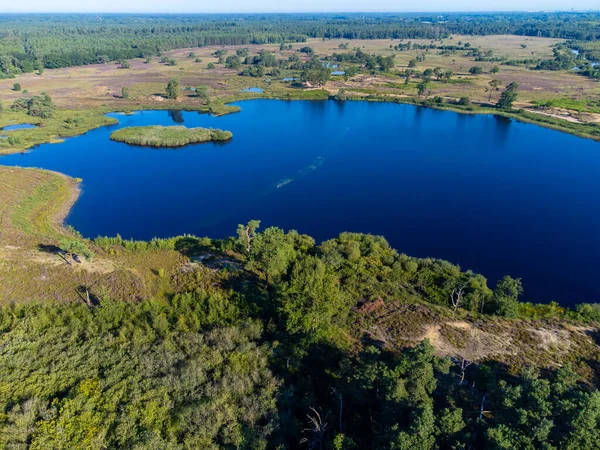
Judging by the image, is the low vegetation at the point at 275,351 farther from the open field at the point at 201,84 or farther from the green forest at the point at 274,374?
the open field at the point at 201,84

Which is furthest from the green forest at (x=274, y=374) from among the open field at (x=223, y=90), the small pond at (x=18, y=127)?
the small pond at (x=18, y=127)

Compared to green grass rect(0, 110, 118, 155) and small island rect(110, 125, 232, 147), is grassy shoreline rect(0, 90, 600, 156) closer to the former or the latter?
green grass rect(0, 110, 118, 155)

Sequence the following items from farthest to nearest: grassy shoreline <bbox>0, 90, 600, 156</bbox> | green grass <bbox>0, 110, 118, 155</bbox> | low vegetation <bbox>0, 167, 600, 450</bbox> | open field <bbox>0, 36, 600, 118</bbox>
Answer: open field <bbox>0, 36, 600, 118</bbox> < grassy shoreline <bbox>0, 90, 600, 156</bbox> < green grass <bbox>0, 110, 118, 155</bbox> < low vegetation <bbox>0, 167, 600, 450</bbox>

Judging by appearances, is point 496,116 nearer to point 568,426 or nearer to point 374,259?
point 374,259

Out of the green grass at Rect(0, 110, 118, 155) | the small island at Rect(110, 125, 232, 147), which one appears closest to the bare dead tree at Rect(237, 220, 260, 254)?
the small island at Rect(110, 125, 232, 147)

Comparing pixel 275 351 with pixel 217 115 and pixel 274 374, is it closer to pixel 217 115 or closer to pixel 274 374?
pixel 274 374

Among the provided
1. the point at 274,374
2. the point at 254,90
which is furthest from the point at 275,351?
the point at 254,90
